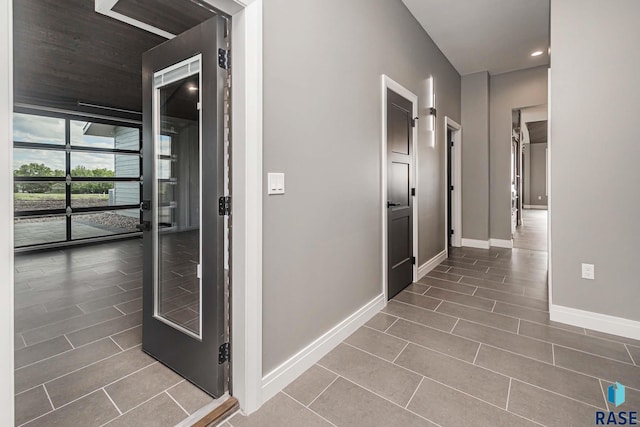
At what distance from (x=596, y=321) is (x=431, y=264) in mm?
1919

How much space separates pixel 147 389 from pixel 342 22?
2.80 m

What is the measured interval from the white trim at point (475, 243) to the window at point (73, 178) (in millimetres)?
7063

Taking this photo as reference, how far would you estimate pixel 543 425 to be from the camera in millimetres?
1505

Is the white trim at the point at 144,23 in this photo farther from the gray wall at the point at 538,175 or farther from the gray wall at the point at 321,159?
the gray wall at the point at 538,175

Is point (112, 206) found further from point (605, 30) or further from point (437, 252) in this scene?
point (605, 30)

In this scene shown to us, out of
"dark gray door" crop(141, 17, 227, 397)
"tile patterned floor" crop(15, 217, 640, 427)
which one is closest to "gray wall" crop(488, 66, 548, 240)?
"tile patterned floor" crop(15, 217, 640, 427)

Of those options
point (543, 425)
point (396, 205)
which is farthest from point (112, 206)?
point (543, 425)

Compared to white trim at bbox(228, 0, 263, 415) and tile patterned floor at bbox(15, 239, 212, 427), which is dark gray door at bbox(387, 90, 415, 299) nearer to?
white trim at bbox(228, 0, 263, 415)

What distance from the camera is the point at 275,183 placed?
1784 millimetres

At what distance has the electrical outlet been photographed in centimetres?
259

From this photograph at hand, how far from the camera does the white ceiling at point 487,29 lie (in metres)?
3.52
